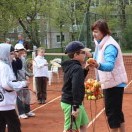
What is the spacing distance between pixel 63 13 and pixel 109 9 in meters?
4.61

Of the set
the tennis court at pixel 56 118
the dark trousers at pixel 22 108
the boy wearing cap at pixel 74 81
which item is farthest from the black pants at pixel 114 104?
the dark trousers at pixel 22 108

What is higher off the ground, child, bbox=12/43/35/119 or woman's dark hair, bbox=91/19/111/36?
woman's dark hair, bbox=91/19/111/36

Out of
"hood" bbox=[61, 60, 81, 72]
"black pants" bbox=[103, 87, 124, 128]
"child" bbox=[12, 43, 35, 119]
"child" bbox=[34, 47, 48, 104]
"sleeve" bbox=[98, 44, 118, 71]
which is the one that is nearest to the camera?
"sleeve" bbox=[98, 44, 118, 71]

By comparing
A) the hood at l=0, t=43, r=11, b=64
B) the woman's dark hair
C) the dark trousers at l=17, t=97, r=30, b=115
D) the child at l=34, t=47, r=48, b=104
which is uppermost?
the woman's dark hair

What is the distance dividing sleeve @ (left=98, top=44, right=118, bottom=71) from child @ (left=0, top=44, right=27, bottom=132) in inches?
43.2

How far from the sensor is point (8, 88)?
17.7ft

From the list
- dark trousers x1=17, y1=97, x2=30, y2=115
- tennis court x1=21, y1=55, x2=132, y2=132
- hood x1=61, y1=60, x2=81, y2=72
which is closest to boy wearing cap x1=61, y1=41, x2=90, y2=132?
hood x1=61, y1=60, x2=81, y2=72

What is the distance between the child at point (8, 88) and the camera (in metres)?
5.41

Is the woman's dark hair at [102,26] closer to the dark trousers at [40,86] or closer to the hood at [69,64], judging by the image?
the hood at [69,64]

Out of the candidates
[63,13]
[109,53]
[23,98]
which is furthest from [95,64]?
[63,13]

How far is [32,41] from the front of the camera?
33.2 metres

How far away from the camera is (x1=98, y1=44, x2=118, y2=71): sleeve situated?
5.25m

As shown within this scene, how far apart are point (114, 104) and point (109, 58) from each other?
771 millimetres

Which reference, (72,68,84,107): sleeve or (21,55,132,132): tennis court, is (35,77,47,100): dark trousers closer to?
(21,55,132,132): tennis court
